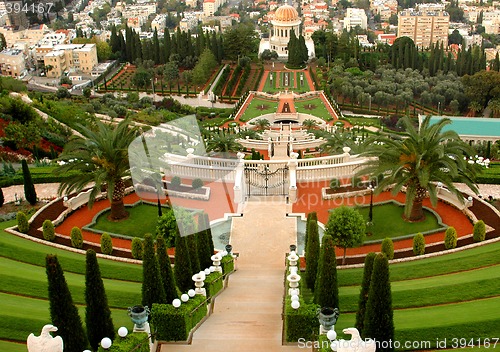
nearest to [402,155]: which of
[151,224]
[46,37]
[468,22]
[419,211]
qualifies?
[419,211]

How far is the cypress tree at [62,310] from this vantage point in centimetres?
1584

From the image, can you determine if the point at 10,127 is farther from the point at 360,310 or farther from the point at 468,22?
the point at 468,22

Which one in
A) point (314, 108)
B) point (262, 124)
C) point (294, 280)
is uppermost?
point (294, 280)

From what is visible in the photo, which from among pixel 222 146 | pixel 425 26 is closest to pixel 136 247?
A: pixel 222 146

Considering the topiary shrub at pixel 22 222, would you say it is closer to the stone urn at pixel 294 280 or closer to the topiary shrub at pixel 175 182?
the topiary shrub at pixel 175 182

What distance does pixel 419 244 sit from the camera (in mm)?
25844

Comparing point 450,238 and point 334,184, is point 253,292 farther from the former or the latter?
point 334,184

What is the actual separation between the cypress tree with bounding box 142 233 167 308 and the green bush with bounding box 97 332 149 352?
144 centimetres

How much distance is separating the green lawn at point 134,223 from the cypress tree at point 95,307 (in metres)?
12.0

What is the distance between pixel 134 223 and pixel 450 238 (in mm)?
15326

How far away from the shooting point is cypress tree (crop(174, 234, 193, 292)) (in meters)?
20.9

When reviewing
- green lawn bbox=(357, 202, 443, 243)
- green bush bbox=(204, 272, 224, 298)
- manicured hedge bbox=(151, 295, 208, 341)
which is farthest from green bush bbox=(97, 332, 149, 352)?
green lawn bbox=(357, 202, 443, 243)

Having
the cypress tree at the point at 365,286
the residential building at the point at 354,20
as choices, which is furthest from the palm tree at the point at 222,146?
the residential building at the point at 354,20

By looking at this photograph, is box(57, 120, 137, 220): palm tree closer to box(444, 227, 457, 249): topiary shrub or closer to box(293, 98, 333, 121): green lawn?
box(444, 227, 457, 249): topiary shrub
